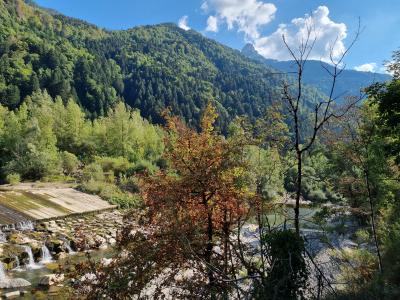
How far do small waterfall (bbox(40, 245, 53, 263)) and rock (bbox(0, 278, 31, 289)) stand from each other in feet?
12.8

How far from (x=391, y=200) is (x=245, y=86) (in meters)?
177

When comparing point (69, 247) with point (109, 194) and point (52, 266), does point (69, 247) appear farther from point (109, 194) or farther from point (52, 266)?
point (109, 194)

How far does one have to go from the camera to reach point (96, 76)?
132 meters

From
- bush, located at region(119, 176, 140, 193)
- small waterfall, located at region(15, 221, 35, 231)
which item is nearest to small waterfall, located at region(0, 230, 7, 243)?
small waterfall, located at region(15, 221, 35, 231)

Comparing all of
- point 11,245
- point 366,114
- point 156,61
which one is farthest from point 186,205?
point 156,61

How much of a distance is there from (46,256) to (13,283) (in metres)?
4.83

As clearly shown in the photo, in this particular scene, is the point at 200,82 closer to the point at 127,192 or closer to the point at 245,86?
the point at 245,86

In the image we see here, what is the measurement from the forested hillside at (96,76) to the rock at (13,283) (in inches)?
3069

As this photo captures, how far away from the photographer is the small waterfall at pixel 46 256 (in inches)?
812

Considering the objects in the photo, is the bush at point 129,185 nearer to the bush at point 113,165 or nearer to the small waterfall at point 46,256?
the bush at point 113,165

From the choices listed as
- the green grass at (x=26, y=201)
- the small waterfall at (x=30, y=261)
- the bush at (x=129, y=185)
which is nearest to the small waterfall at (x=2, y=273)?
the small waterfall at (x=30, y=261)

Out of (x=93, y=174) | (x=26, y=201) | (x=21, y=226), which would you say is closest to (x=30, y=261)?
(x=21, y=226)

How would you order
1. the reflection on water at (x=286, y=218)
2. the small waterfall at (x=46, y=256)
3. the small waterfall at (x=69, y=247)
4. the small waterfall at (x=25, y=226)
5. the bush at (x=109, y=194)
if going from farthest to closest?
the bush at (x=109, y=194), the small waterfall at (x=25, y=226), the small waterfall at (x=69, y=247), the small waterfall at (x=46, y=256), the reflection on water at (x=286, y=218)

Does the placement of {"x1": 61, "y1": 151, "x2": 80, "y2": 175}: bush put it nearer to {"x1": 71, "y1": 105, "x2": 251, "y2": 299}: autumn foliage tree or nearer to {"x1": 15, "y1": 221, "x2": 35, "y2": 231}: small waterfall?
{"x1": 15, "y1": 221, "x2": 35, "y2": 231}: small waterfall
